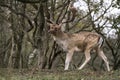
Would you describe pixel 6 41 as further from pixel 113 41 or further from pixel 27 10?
pixel 113 41

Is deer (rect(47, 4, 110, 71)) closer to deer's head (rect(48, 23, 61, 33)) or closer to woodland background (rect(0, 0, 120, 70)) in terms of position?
deer's head (rect(48, 23, 61, 33))

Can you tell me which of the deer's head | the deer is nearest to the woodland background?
the deer

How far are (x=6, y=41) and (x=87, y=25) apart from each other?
16.6ft

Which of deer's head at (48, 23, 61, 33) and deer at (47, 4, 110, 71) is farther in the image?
deer at (47, 4, 110, 71)

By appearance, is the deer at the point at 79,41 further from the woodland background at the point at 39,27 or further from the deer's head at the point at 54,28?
the woodland background at the point at 39,27

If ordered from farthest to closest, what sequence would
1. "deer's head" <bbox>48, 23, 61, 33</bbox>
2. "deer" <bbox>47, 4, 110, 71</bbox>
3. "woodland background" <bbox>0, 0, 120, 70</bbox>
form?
"woodland background" <bbox>0, 0, 120, 70</bbox> → "deer" <bbox>47, 4, 110, 71</bbox> → "deer's head" <bbox>48, 23, 61, 33</bbox>

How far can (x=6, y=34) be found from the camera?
2222cm

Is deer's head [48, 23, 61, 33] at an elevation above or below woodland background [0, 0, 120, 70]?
above

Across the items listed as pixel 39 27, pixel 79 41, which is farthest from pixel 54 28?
pixel 39 27

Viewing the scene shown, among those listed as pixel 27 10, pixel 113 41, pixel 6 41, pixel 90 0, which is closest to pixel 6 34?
pixel 6 41

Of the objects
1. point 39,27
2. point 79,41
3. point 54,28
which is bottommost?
point 39,27

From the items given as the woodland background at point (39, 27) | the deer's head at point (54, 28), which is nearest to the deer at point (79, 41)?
the deer's head at point (54, 28)

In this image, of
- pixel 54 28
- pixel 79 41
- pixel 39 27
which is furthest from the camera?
pixel 39 27

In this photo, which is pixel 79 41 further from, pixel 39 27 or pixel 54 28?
pixel 39 27
